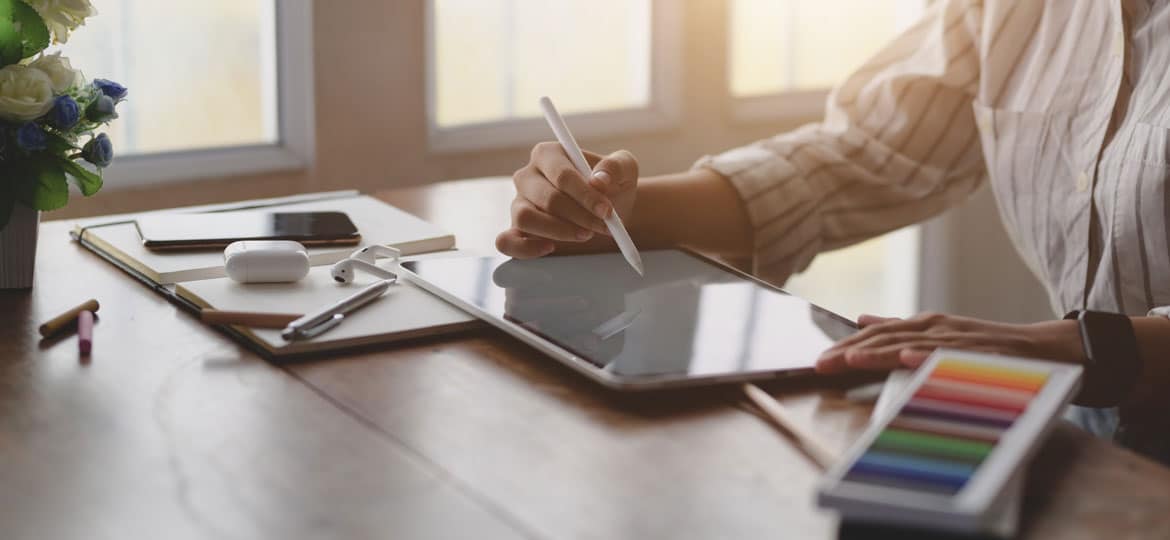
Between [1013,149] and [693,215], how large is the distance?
0.37 meters

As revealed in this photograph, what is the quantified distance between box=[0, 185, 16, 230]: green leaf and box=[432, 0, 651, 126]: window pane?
4.11 ft

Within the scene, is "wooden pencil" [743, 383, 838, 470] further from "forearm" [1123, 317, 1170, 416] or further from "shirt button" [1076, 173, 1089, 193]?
"shirt button" [1076, 173, 1089, 193]

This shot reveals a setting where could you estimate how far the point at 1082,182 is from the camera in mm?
1233

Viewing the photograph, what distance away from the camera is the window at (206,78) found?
1.99 metres

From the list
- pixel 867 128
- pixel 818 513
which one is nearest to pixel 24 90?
pixel 818 513

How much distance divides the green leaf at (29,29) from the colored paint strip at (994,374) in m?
Answer: 0.71

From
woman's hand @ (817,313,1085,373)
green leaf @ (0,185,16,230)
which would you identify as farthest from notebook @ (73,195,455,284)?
woman's hand @ (817,313,1085,373)

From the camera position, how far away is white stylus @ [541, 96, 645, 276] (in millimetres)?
1017

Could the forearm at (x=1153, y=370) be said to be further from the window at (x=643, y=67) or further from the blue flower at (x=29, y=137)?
the window at (x=643, y=67)

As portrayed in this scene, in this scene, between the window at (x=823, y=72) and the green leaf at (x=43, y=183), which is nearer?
the green leaf at (x=43, y=183)

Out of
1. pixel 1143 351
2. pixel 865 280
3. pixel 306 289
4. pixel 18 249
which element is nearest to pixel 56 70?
pixel 18 249

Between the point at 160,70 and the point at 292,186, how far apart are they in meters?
0.29

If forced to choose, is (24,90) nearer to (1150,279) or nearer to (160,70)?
(1150,279)

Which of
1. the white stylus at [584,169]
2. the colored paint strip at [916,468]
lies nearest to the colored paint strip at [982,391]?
the colored paint strip at [916,468]
